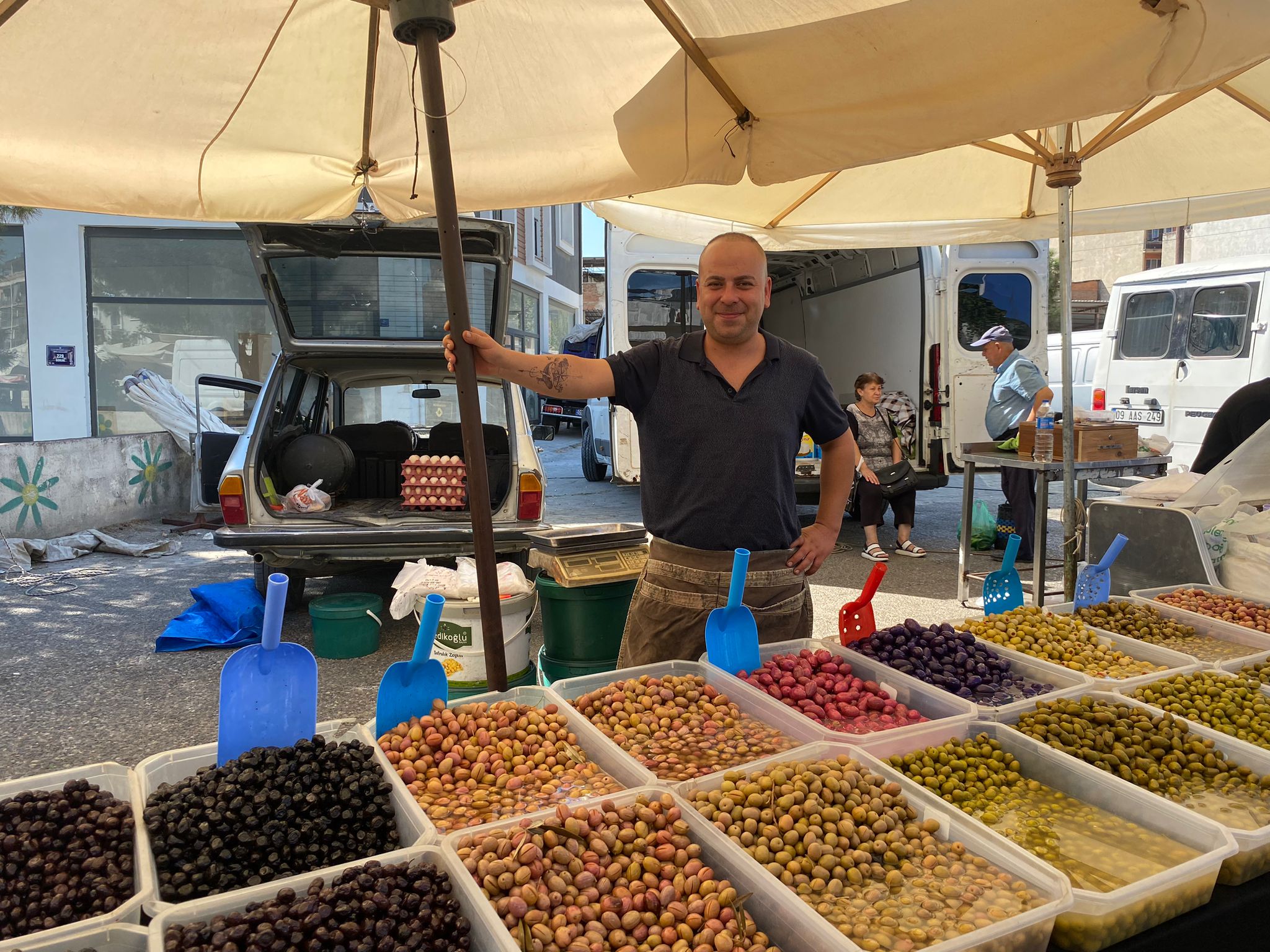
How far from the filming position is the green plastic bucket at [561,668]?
4398 mm

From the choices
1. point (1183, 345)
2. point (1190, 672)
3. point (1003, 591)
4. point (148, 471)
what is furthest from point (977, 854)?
point (1183, 345)

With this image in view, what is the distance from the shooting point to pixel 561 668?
4.50 metres

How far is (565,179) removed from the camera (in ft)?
9.85

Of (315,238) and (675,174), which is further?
(315,238)

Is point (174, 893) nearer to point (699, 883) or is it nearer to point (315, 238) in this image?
point (699, 883)

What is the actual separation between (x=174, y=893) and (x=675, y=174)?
2399mm

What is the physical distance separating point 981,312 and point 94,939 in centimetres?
893

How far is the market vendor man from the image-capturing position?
2.75 m

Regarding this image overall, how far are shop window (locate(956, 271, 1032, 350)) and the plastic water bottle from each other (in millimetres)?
3174

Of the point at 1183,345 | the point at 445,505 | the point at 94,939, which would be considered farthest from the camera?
the point at 1183,345

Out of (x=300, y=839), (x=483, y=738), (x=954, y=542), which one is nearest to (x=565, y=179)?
(x=483, y=738)

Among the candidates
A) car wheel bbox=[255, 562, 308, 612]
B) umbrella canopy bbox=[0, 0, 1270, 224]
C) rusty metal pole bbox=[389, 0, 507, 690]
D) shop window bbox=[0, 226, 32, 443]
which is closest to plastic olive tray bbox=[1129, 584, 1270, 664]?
umbrella canopy bbox=[0, 0, 1270, 224]

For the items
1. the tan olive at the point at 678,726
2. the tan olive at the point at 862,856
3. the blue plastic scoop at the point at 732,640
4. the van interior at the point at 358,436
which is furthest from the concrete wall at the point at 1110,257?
the tan olive at the point at 862,856

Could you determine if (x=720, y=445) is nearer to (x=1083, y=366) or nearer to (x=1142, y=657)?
(x=1142, y=657)
